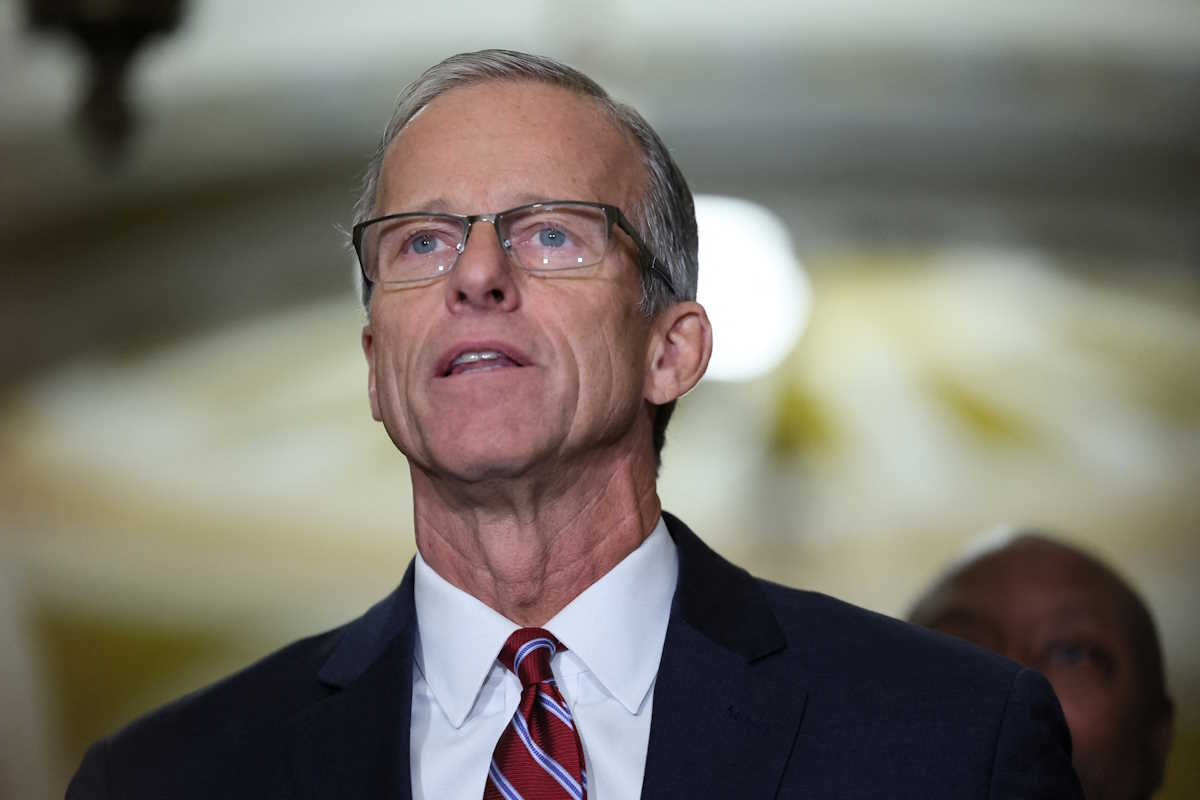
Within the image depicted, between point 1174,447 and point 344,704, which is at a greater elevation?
point 344,704

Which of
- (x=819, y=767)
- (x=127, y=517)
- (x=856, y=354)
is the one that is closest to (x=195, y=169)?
(x=127, y=517)

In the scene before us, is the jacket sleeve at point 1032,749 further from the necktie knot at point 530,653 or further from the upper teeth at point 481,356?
the upper teeth at point 481,356

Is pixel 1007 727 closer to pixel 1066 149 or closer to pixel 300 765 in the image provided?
pixel 300 765

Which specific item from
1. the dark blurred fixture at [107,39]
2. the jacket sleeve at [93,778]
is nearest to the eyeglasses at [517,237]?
the jacket sleeve at [93,778]

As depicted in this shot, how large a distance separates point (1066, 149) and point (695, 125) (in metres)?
1.16

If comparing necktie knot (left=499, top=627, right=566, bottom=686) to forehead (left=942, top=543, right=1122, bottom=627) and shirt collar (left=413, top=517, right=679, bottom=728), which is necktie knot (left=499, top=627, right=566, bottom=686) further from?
forehead (left=942, top=543, right=1122, bottom=627)

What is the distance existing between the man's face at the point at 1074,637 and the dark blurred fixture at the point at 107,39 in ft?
9.81

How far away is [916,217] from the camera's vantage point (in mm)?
5488

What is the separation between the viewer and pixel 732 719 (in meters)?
1.94

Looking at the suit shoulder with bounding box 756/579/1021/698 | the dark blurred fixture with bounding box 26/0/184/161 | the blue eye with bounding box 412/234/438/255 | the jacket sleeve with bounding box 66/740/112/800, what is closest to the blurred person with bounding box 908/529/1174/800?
the suit shoulder with bounding box 756/579/1021/698

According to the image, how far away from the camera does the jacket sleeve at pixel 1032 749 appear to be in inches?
74.7

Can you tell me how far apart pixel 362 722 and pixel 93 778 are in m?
0.35

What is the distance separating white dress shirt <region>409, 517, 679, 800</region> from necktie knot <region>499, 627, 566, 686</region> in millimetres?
10

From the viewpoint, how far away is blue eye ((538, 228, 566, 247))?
204 centimetres
